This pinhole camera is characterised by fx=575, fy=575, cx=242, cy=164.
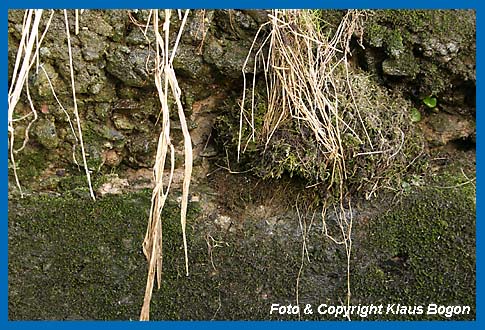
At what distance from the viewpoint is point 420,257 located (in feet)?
4.67

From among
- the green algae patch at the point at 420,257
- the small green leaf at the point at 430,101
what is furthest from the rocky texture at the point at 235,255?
the small green leaf at the point at 430,101

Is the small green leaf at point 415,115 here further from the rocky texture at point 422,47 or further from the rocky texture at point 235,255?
the rocky texture at point 235,255

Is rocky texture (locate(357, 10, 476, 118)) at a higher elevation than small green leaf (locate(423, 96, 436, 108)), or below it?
higher

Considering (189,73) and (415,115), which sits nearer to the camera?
(189,73)

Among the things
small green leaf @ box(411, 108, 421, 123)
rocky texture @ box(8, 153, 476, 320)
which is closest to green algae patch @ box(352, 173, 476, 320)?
rocky texture @ box(8, 153, 476, 320)

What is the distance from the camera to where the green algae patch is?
1.41 metres

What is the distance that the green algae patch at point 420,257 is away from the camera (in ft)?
4.63

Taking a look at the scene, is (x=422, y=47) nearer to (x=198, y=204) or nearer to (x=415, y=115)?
(x=415, y=115)

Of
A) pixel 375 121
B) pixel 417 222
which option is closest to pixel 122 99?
pixel 375 121

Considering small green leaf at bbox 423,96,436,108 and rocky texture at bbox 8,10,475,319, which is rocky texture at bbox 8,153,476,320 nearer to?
rocky texture at bbox 8,10,475,319

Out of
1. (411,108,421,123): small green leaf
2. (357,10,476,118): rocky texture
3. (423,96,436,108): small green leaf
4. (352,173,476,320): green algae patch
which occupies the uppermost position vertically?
(357,10,476,118): rocky texture

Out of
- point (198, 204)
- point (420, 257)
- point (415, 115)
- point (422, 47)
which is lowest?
point (420, 257)

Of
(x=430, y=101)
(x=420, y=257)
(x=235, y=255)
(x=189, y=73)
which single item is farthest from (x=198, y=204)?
(x=430, y=101)

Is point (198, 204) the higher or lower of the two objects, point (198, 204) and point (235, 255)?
the higher
